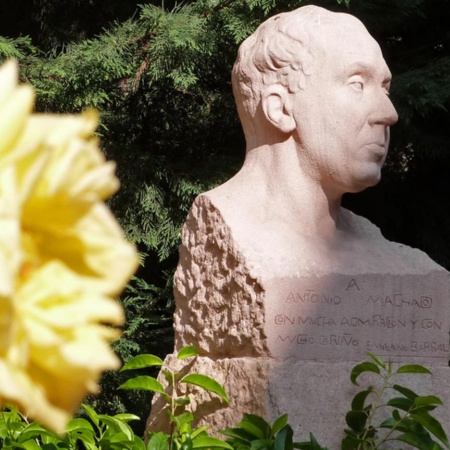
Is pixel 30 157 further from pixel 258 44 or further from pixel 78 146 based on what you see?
pixel 258 44

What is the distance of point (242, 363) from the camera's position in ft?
10.3

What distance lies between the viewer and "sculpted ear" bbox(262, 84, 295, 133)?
3426 millimetres

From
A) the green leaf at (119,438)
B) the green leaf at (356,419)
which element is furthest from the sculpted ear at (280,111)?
the green leaf at (119,438)

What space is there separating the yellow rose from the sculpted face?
3.07m

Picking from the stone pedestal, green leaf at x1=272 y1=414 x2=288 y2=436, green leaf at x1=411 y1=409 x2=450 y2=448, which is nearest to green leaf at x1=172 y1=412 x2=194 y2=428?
green leaf at x1=272 y1=414 x2=288 y2=436

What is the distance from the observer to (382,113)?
3441 mm

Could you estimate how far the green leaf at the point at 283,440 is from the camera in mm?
2289

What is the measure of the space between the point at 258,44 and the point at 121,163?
263 centimetres

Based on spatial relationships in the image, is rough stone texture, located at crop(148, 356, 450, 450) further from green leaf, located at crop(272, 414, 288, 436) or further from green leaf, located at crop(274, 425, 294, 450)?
green leaf, located at crop(274, 425, 294, 450)

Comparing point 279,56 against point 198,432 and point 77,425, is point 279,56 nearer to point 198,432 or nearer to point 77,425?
point 198,432

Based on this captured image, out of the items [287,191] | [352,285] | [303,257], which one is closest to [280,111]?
[287,191]

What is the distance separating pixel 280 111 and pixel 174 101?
3.30m

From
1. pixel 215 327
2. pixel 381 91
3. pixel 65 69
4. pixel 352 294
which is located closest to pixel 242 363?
pixel 215 327

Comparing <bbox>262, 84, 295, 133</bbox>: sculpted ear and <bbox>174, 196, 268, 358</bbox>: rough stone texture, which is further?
<bbox>262, 84, 295, 133</bbox>: sculpted ear
